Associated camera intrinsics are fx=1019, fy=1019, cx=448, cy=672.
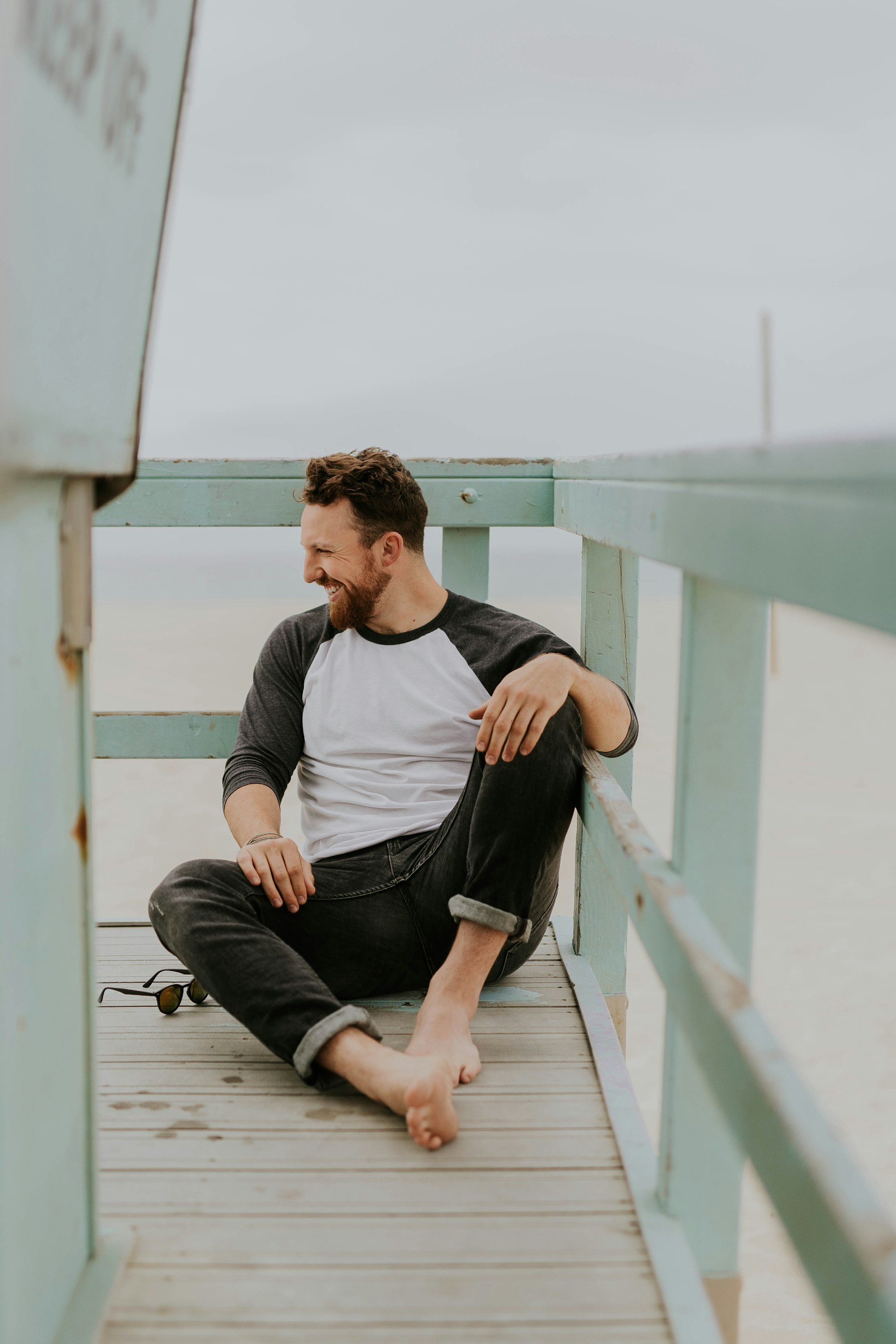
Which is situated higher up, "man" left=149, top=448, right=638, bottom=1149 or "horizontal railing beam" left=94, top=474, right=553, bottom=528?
"horizontal railing beam" left=94, top=474, right=553, bottom=528

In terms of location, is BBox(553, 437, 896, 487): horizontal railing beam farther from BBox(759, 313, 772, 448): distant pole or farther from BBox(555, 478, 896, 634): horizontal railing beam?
BBox(759, 313, 772, 448): distant pole

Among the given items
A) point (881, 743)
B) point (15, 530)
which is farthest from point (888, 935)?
point (15, 530)

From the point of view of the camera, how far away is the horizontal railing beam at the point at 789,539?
61 cm

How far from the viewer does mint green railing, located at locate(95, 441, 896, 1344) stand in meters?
0.64

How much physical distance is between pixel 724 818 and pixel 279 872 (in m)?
0.88

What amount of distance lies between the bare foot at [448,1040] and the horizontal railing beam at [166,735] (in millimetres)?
994

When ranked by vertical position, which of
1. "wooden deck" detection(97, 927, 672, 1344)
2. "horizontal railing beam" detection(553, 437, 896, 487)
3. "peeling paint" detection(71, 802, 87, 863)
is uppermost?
"horizontal railing beam" detection(553, 437, 896, 487)

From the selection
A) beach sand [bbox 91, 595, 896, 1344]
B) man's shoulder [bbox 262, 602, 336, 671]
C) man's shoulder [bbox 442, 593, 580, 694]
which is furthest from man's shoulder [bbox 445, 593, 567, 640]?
beach sand [bbox 91, 595, 896, 1344]

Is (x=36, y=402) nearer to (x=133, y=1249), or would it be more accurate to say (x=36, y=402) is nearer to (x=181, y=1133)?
(x=133, y=1249)

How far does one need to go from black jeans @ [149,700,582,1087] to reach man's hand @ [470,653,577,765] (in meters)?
0.03

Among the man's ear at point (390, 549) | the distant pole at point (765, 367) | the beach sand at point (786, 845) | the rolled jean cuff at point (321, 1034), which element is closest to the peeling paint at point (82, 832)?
the beach sand at point (786, 845)

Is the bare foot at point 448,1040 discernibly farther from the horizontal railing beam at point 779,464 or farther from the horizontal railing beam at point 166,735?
the horizontal railing beam at point 166,735

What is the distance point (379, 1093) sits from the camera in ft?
4.77

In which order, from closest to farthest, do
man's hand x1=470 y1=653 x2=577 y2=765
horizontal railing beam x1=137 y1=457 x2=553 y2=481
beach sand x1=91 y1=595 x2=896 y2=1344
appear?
man's hand x1=470 y1=653 x2=577 y2=765
horizontal railing beam x1=137 y1=457 x2=553 y2=481
beach sand x1=91 y1=595 x2=896 y2=1344
